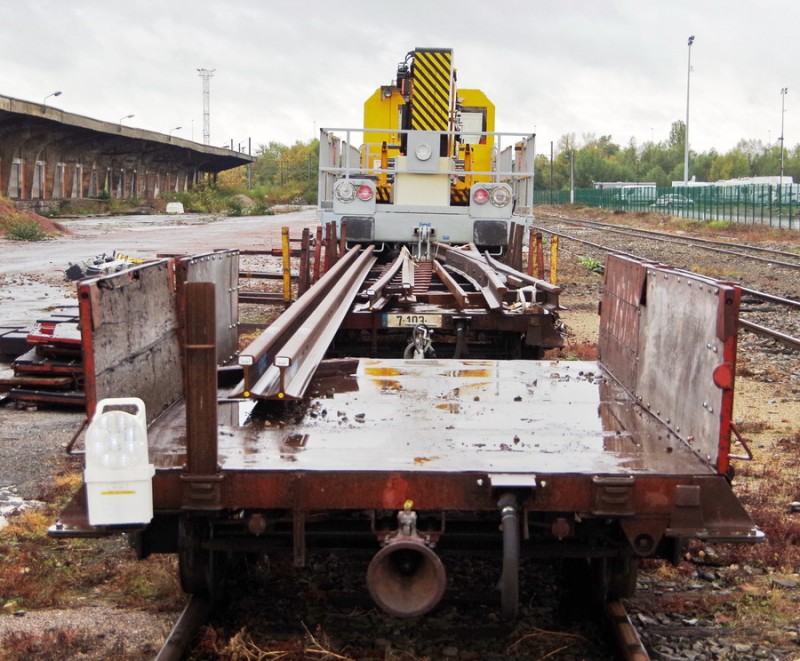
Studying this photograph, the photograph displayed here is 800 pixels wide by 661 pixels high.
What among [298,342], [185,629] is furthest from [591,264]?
[185,629]

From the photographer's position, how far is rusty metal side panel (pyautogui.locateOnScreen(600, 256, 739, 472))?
3.78 metres

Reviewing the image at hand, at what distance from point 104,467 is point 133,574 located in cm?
161

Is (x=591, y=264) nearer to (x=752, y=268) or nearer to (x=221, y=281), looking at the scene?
(x=752, y=268)

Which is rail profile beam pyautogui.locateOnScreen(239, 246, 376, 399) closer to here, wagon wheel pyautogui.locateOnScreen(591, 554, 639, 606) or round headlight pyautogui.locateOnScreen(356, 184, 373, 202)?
wagon wheel pyautogui.locateOnScreen(591, 554, 639, 606)

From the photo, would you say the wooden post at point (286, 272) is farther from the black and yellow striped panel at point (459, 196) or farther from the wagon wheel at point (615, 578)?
the wagon wheel at point (615, 578)

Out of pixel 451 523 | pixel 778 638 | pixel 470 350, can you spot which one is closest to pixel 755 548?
pixel 778 638

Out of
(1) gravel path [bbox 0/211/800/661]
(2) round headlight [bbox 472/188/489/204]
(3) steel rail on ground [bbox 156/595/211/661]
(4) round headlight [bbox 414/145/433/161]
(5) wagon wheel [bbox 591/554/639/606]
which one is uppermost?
(4) round headlight [bbox 414/145/433/161]

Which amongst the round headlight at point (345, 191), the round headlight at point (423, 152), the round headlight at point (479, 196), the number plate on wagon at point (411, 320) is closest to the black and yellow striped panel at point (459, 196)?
the round headlight at point (479, 196)

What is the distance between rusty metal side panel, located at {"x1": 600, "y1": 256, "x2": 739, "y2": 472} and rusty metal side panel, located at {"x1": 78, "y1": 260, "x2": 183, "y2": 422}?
2.35 metres

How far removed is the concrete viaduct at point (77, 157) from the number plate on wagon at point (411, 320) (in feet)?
106

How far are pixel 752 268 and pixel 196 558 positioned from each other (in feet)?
71.8

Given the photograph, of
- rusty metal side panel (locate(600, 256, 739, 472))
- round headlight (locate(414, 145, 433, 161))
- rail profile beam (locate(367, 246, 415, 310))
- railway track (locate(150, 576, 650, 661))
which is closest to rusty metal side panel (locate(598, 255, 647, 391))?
rusty metal side panel (locate(600, 256, 739, 472))

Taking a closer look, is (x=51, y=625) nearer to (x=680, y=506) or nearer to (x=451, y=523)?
(x=451, y=523)

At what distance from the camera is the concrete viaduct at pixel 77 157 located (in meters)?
41.9
